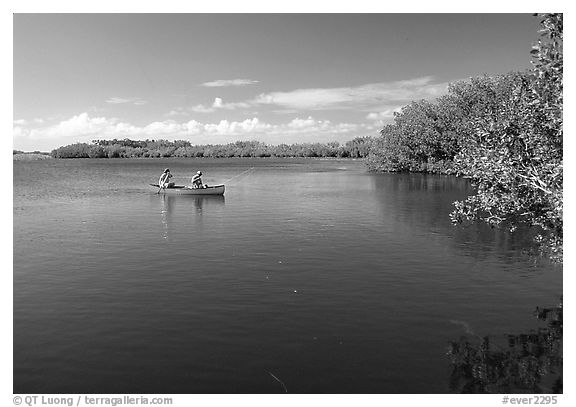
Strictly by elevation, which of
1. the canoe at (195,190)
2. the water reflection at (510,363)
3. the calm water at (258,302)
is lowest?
the water reflection at (510,363)

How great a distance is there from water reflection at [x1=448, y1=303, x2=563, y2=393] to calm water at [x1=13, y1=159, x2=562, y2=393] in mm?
689

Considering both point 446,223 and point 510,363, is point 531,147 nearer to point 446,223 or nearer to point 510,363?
point 510,363

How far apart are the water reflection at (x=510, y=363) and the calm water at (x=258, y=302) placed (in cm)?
69

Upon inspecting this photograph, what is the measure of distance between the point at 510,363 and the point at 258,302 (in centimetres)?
1144

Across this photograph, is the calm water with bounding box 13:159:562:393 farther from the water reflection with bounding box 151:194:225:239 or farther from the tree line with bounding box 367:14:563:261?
the tree line with bounding box 367:14:563:261

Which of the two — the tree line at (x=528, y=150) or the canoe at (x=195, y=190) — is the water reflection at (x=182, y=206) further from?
the tree line at (x=528, y=150)

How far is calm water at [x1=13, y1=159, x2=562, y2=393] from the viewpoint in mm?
16625

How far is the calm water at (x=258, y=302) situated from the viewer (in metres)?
16.6

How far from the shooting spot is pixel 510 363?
17.4 meters

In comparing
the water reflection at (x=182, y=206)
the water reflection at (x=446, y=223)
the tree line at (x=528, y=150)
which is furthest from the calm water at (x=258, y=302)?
the tree line at (x=528, y=150)

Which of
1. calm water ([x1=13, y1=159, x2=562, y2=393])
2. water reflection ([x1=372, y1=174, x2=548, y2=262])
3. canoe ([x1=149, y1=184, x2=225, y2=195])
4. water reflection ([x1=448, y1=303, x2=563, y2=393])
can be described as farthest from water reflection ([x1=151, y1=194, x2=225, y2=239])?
water reflection ([x1=448, y1=303, x2=563, y2=393])

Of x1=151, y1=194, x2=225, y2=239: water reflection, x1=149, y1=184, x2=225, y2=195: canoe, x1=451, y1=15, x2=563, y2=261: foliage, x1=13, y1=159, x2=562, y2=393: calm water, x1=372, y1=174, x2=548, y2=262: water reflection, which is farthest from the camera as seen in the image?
x1=149, y1=184, x2=225, y2=195: canoe
